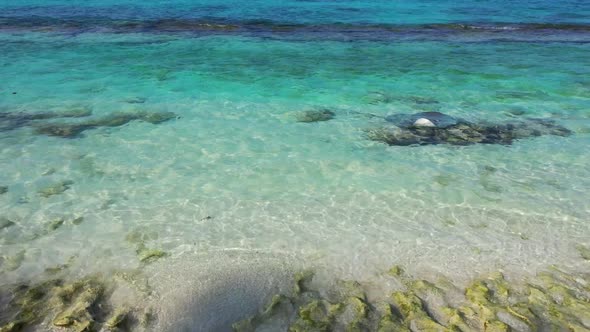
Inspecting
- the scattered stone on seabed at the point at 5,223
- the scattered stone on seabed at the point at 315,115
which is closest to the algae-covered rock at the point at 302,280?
the scattered stone on seabed at the point at 5,223

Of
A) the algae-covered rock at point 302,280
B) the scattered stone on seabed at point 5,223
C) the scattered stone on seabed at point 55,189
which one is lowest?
the scattered stone on seabed at point 55,189

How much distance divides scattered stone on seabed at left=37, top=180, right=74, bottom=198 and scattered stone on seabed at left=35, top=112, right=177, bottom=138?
93.0 inches

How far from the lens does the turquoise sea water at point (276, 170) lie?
607 cm

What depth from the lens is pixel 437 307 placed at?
514 centimetres

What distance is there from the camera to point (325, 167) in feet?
Result: 28.6

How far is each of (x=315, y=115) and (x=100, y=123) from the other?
5066 millimetres

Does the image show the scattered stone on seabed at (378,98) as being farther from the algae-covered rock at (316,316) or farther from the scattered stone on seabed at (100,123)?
the algae-covered rock at (316,316)

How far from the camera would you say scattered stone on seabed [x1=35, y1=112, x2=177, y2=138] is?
10039mm

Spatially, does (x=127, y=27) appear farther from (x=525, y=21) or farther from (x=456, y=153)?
(x=525, y=21)

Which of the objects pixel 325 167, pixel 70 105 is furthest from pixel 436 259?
pixel 70 105

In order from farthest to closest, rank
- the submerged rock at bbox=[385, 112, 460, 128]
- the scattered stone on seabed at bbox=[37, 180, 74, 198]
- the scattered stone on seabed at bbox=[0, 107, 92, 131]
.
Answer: the submerged rock at bbox=[385, 112, 460, 128] < the scattered stone on seabed at bbox=[0, 107, 92, 131] < the scattered stone on seabed at bbox=[37, 180, 74, 198]

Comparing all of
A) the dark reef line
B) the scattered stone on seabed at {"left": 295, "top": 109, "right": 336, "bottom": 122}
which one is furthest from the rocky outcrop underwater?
the dark reef line

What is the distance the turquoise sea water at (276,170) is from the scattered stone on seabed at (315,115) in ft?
0.72

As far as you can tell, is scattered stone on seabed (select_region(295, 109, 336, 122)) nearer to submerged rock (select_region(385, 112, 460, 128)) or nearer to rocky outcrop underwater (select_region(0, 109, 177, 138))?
submerged rock (select_region(385, 112, 460, 128))
